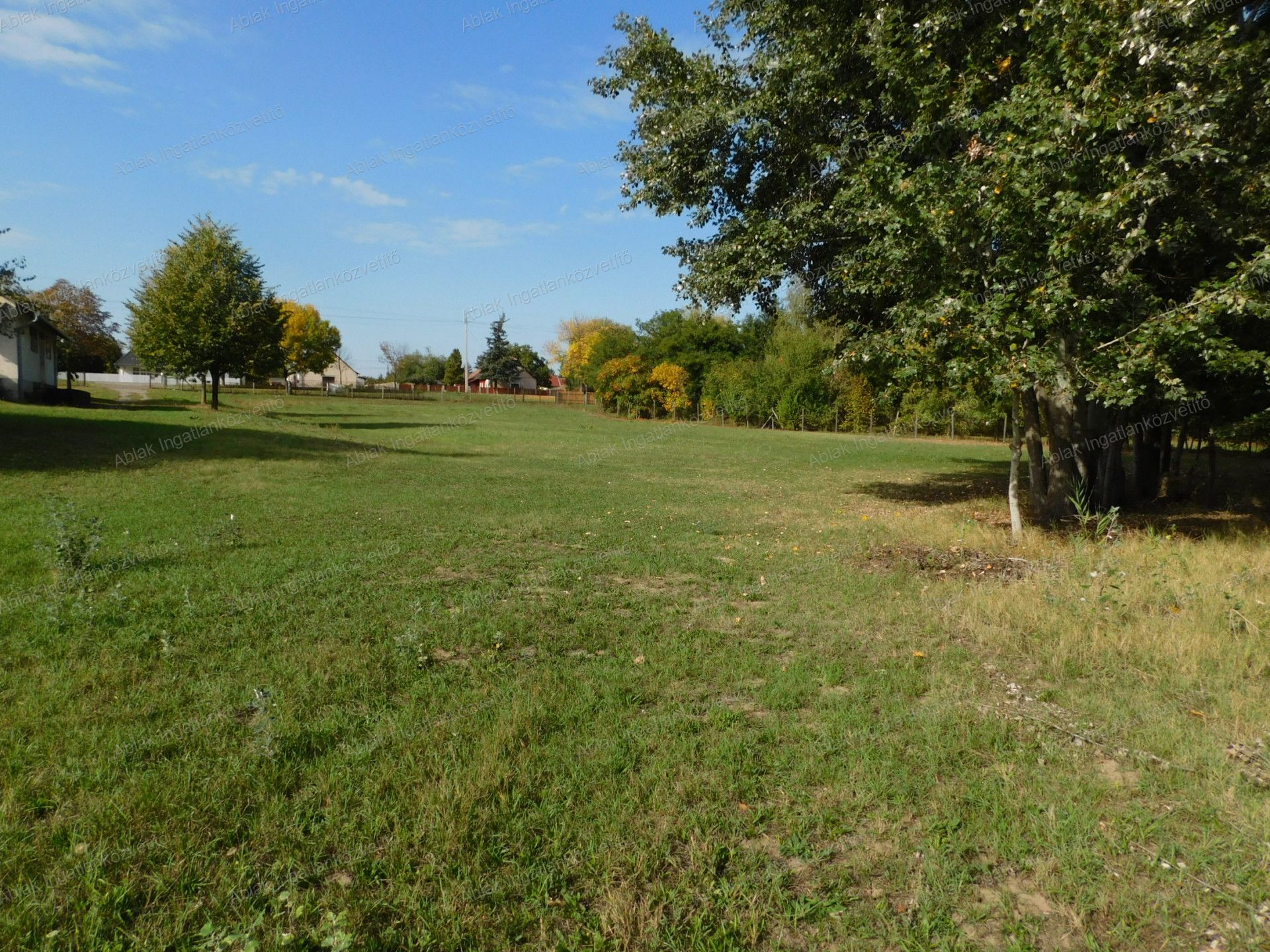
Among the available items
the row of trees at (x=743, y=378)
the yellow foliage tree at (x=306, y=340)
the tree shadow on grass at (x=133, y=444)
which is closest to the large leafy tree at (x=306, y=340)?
the yellow foliage tree at (x=306, y=340)

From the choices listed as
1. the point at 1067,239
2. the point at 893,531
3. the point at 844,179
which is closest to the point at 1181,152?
the point at 1067,239

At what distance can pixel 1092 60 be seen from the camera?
6812mm

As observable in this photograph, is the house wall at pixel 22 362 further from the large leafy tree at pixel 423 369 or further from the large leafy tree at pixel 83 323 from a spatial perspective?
the large leafy tree at pixel 423 369

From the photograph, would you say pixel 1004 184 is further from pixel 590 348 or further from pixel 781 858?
pixel 590 348

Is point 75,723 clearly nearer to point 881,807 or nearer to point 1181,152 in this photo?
point 881,807

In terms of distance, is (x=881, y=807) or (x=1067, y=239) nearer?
(x=881, y=807)

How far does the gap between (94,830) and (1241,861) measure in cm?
480

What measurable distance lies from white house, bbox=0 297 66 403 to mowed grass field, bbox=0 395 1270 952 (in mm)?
23183

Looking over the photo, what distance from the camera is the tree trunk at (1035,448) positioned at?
9859mm

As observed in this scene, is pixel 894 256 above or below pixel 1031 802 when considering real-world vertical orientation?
above

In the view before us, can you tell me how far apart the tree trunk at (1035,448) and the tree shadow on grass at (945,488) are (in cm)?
314

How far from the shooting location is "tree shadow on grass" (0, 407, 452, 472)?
1275 cm

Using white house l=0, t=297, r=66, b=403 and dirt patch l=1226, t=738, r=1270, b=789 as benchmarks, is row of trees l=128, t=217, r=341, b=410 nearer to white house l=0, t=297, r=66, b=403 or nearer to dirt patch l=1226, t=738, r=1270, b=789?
white house l=0, t=297, r=66, b=403

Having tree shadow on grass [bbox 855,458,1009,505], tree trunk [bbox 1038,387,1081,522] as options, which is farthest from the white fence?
tree trunk [bbox 1038,387,1081,522]
